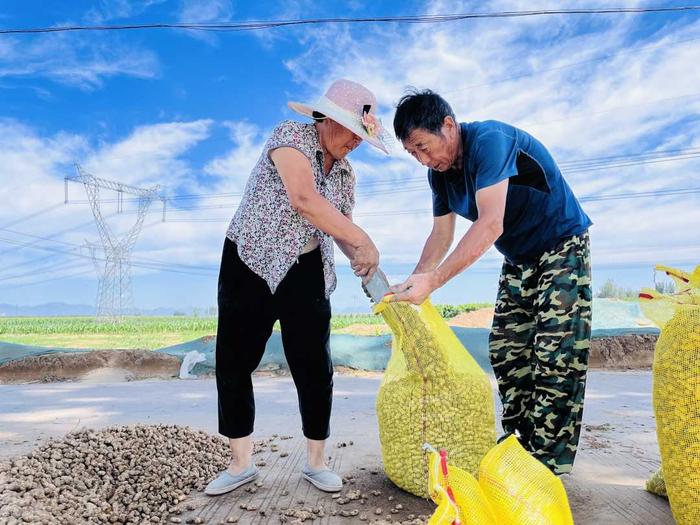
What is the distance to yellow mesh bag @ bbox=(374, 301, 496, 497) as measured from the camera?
2.08 metres

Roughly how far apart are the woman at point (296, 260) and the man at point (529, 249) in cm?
24

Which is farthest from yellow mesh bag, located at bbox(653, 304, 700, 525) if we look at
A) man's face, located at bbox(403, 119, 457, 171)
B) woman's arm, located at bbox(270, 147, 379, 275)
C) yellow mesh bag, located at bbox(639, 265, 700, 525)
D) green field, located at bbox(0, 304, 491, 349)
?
green field, located at bbox(0, 304, 491, 349)

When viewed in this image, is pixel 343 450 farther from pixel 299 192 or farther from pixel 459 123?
pixel 459 123

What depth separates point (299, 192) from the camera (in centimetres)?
212

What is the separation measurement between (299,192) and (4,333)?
1624cm

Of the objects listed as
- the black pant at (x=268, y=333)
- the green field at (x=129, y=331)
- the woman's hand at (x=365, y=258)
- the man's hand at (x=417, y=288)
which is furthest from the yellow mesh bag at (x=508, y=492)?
the green field at (x=129, y=331)

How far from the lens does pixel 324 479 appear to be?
2.40 metres

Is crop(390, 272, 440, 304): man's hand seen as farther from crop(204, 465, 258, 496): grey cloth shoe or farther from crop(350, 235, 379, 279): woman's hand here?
crop(204, 465, 258, 496): grey cloth shoe

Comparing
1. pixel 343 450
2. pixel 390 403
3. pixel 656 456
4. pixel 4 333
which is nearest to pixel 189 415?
pixel 343 450

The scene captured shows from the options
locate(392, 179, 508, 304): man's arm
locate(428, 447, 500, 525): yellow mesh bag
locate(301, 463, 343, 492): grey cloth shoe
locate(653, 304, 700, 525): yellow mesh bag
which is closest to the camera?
locate(428, 447, 500, 525): yellow mesh bag

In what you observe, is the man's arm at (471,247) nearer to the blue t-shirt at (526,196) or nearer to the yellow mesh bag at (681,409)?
the blue t-shirt at (526,196)

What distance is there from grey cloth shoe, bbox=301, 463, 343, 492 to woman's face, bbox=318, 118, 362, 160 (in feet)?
4.08

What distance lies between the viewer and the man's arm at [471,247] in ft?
6.63

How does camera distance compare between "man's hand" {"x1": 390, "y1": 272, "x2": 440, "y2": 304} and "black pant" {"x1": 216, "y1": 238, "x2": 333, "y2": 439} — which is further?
"black pant" {"x1": 216, "y1": 238, "x2": 333, "y2": 439}
